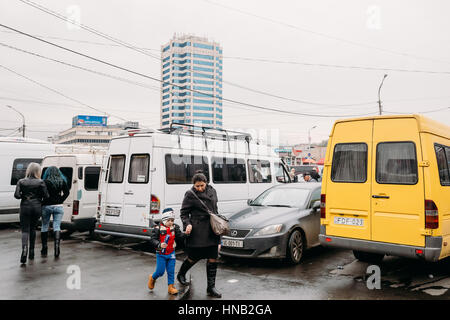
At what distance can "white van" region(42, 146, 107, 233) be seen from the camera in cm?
991

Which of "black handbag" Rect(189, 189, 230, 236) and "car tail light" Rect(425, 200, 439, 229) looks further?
"car tail light" Rect(425, 200, 439, 229)

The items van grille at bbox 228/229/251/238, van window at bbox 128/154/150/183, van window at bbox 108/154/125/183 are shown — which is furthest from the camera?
van window at bbox 108/154/125/183

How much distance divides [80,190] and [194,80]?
148891 millimetres

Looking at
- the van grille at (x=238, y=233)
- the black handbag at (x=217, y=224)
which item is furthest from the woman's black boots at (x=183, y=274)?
the van grille at (x=238, y=233)

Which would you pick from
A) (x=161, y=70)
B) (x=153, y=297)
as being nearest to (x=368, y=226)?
(x=153, y=297)

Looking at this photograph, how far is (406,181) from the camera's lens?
5.76 metres

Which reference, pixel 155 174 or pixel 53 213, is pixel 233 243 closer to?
pixel 155 174

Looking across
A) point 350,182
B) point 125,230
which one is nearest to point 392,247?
point 350,182

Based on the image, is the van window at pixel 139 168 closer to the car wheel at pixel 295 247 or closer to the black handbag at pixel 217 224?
the black handbag at pixel 217 224

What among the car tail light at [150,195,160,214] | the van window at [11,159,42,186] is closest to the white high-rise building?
the van window at [11,159,42,186]

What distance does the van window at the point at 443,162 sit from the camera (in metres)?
5.98

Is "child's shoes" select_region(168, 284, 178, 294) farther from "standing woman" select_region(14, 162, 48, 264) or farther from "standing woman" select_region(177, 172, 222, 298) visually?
"standing woman" select_region(14, 162, 48, 264)

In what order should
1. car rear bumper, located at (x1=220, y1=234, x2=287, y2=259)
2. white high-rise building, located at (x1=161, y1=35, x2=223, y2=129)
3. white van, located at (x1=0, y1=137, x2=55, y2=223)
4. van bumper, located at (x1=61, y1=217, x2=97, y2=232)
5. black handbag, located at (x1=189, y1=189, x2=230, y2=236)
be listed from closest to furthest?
black handbag, located at (x1=189, y1=189, x2=230, y2=236) < car rear bumper, located at (x1=220, y1=234, x2=287, y2=259) < van bumper, located at (x1=61, y1=217, x2=97, y2=232) < white van, located at (x1=0, y1=137, x2=55, y2=223) < white high-rise building, located at (x1=161, y1=35, x2=223, y2=129)

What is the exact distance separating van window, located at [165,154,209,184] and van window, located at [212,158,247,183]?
52 cm
